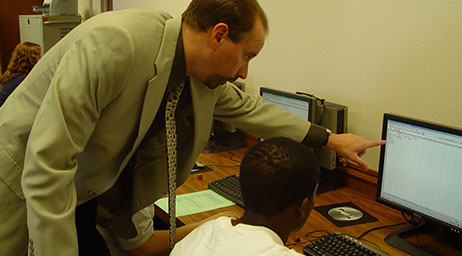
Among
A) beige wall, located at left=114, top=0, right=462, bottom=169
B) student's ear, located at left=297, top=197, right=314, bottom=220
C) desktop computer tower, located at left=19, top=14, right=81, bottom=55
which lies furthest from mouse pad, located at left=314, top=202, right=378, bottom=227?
desktop computer tower, located at left=19, top=14, right=81, bottom=55

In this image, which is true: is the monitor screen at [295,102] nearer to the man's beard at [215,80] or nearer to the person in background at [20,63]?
the man's beard at [215,80]

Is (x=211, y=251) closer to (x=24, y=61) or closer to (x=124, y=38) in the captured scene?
(x=124, y=38)

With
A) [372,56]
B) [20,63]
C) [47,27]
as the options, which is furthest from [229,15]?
[47,27]

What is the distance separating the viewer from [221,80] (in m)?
1.45

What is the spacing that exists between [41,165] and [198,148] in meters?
0.59

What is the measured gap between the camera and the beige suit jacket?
3.80 feet

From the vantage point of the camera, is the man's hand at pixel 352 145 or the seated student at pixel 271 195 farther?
the man's hand at pixel 352 145

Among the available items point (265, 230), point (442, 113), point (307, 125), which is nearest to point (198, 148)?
point (307, 125)

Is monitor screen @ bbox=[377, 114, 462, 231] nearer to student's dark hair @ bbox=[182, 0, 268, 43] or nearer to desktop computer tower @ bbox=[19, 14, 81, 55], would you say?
student's dark hair @ bbox=[182, 0, 268, 43]

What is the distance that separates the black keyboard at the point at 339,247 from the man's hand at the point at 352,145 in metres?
0.27

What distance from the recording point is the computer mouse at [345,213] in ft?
6.13

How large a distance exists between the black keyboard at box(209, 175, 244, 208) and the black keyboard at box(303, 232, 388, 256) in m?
0.46

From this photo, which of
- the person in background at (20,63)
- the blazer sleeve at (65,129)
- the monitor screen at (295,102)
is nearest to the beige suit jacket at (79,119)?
the blazer sleeve at (65,129)

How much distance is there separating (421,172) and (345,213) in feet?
1.25
